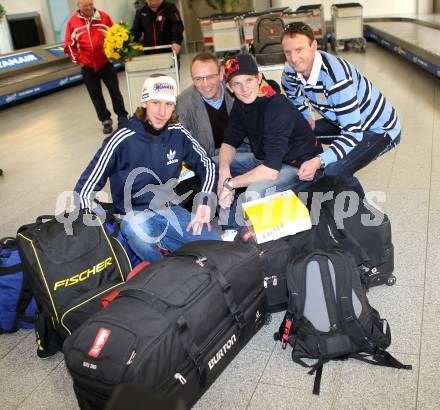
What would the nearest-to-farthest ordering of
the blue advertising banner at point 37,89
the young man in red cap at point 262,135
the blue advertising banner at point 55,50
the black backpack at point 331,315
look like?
the black backpack at point 331,315, the young man in red cap at point 262,135, the blue advertising banner at point 37,89, the blue advertising banner at point 55,50


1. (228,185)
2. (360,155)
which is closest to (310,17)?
(360,155)

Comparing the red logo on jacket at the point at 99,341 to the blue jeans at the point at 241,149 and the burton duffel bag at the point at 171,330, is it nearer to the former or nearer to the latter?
the burton duffel bag at the point at 171,330

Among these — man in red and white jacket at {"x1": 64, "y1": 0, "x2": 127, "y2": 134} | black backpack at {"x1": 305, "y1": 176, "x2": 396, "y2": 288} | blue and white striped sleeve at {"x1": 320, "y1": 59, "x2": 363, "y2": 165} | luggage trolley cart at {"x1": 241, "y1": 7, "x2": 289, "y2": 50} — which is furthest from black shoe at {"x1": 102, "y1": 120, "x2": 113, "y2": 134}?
luggage trolley cart at {"x1": 241, "y1": 7, "x2": 289, "y2": 50}

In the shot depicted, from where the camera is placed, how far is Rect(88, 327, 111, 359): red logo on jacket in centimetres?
178

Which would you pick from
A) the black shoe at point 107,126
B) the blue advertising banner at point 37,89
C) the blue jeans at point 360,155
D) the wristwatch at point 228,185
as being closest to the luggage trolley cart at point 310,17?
the blue advertising banner at point 37,89

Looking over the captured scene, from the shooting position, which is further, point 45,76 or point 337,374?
point 45,76

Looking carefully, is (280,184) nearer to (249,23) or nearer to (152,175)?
(152,175)

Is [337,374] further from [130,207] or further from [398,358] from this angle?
[130,207]

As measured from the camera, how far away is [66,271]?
2275 millimetres

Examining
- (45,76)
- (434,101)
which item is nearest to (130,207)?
(434,101)

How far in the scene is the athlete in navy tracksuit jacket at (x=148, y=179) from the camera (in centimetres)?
255

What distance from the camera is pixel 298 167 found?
295 centimetres

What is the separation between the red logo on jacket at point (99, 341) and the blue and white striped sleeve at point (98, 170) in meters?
0.83

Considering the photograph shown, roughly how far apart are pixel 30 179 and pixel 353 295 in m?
3.80
